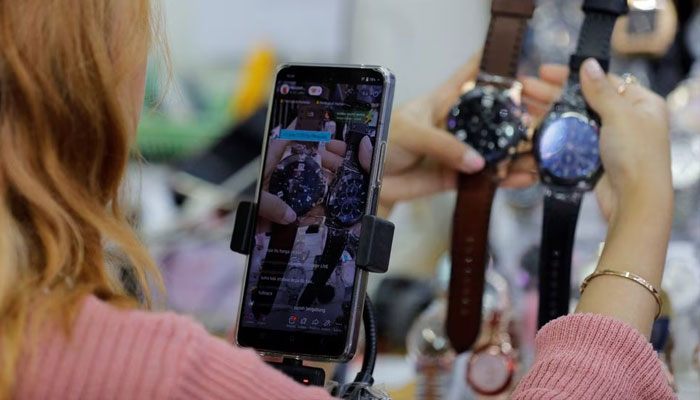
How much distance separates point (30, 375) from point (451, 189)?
1.31ft

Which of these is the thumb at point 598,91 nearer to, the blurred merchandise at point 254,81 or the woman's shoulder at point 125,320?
the woman's shoulder at point 125,320

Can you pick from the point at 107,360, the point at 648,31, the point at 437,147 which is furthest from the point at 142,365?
the point at 648,31

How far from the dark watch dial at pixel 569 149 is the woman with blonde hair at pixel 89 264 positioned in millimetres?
122

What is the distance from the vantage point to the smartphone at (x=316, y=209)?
0.52 metres

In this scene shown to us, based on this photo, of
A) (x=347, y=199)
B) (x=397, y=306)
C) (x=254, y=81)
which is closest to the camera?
(x=347, y=199)

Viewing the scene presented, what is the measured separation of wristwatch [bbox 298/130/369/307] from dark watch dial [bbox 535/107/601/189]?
0.52 feet

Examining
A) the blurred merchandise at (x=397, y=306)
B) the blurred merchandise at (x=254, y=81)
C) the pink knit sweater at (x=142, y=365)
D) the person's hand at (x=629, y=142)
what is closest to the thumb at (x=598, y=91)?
the person's hand at (x=629, y=142)

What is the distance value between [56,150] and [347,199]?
161mm

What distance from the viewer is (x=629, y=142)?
1.94 feet

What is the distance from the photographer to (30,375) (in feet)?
1.26

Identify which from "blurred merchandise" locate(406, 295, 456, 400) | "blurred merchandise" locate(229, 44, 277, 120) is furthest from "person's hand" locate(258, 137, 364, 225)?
"blurred merchandise" locate(229, 44, 277, 120)

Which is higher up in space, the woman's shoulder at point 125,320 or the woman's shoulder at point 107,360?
the woman's shoulder at point 125,320

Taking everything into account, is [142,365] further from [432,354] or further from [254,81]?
[254,81]

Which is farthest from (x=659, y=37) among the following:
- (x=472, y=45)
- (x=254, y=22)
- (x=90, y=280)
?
(x=254, y=22)
